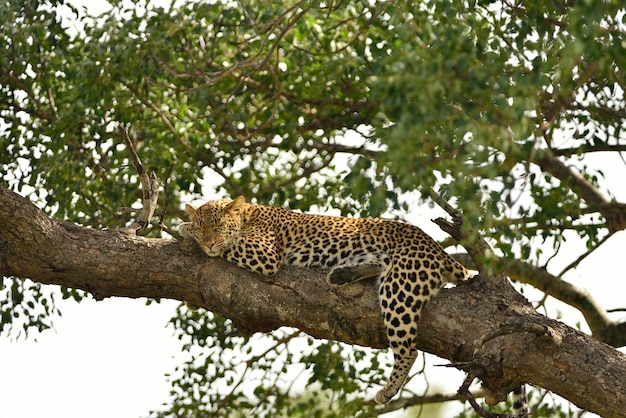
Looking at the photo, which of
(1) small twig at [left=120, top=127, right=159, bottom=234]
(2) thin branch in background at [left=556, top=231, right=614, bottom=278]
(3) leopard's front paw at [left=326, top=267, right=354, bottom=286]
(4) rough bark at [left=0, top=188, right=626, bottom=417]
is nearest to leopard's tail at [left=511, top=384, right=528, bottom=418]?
(4) rough bark at [left=0, top=188, right=626, bottom=417]

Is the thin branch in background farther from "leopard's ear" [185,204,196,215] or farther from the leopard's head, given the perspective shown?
"leopard's ear" [185,204,196,215]

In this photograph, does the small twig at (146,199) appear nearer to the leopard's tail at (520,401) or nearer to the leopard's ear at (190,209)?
the leopard's ear at (190,209)

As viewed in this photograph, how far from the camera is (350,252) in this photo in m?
8.63

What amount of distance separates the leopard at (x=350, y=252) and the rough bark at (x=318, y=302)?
4.3 inches

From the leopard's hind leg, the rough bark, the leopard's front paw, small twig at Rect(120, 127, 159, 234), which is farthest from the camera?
small twig at Rect(120, 127, 159, 234)

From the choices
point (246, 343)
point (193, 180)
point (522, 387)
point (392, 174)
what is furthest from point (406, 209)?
point (246, 343)

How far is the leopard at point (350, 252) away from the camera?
7.95 m

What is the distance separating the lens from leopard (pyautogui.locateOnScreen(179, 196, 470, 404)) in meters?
7.95

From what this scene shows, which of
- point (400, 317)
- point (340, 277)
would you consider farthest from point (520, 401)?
point (340, 277)

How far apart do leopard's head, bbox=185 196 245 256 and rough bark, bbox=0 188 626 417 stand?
0.72ft

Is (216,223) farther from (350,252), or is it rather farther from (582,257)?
(582,257)

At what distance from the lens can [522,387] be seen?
8172 mm

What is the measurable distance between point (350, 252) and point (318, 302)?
719 mm

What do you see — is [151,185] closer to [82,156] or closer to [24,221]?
[24,221]
